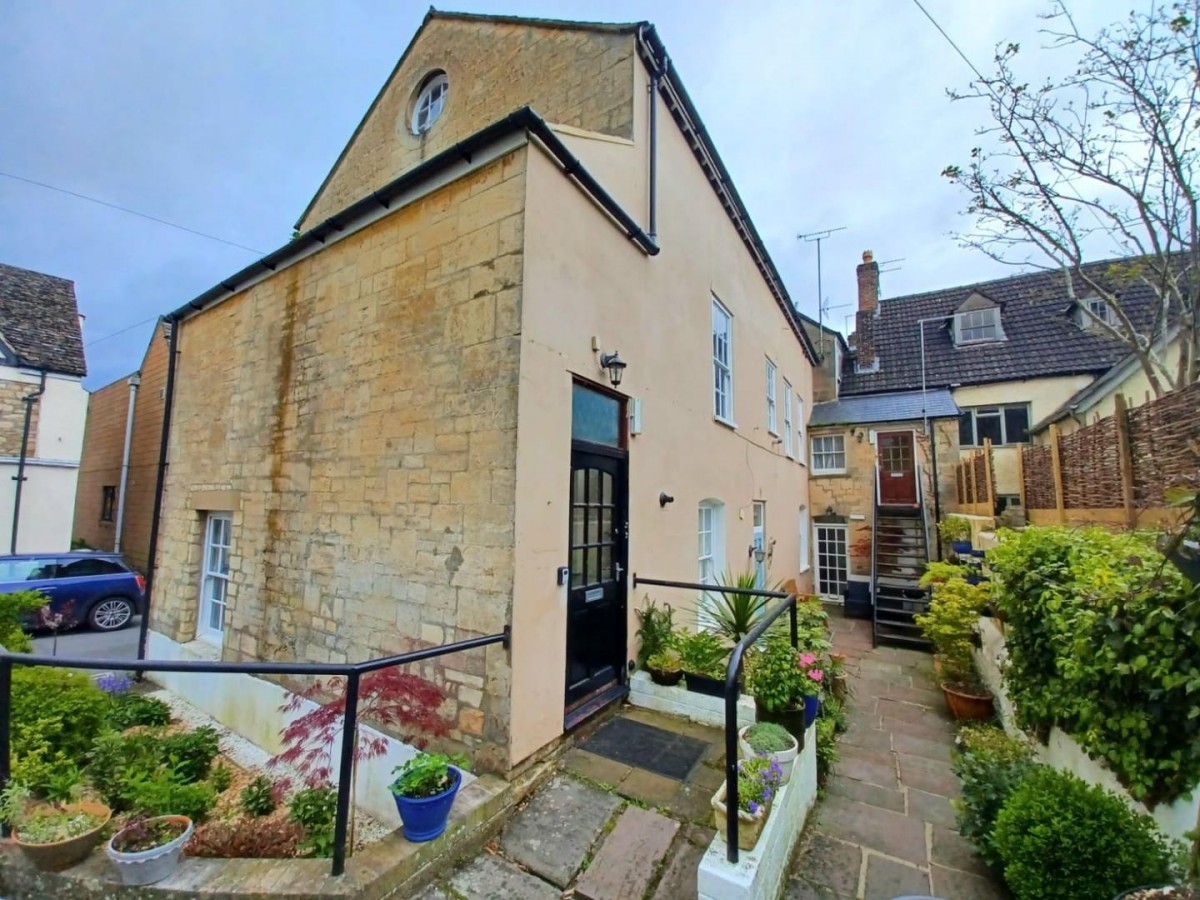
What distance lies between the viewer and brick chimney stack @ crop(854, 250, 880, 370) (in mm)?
19312

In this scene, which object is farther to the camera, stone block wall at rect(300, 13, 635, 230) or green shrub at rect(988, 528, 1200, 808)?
stone block wall at rect(300, 13, 635, 230)

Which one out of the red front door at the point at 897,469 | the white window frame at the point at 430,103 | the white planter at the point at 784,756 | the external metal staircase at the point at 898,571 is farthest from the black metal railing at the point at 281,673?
the red front door at the point at 897,469

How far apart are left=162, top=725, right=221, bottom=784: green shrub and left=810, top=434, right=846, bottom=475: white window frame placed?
50.1 feet

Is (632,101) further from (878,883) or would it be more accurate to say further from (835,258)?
(835,258)

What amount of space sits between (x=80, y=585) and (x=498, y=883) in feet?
44.9

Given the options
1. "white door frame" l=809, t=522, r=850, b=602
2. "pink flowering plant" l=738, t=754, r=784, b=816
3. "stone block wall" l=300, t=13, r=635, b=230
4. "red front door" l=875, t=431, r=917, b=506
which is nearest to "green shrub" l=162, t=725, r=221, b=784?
"pink flowering plant" l=738, t=754, r=784, b=816

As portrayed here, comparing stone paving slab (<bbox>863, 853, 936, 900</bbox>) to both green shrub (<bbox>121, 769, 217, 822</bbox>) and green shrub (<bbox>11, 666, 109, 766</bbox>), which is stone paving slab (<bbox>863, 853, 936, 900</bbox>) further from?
green shrub (<bbox>11, 666, 109, 766</bbox>)

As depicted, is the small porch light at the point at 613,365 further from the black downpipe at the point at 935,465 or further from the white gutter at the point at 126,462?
the white gutter at the point at 126,462

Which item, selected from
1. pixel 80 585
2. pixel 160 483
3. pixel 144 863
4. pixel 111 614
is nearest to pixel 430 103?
pixel 160 483

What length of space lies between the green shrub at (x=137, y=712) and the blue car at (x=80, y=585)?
531 cm

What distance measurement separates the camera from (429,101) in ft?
26.8

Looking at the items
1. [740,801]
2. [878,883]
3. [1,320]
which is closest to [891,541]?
[878,883]

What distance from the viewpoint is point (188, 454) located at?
313 inches

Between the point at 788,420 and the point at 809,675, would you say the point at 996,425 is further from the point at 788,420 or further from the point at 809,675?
the point at 809,675
